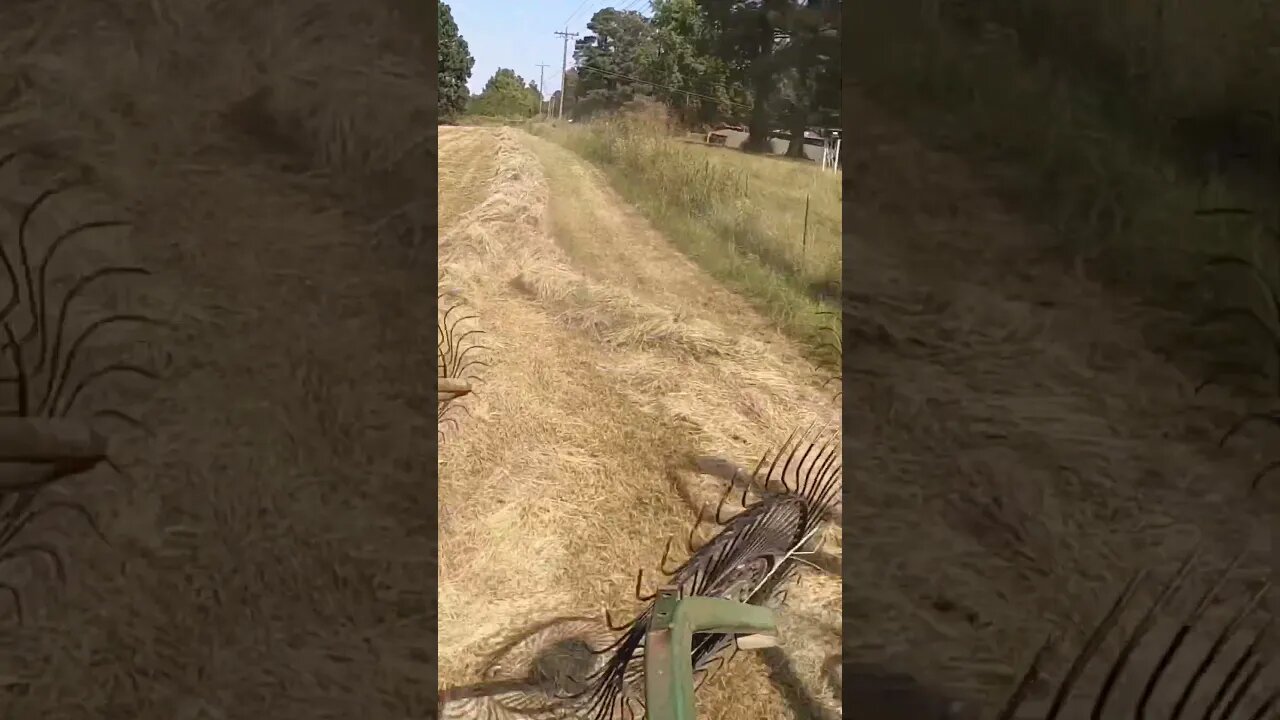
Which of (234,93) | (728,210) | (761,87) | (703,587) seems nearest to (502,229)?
(728,210)

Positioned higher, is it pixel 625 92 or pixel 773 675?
pixel 625 92

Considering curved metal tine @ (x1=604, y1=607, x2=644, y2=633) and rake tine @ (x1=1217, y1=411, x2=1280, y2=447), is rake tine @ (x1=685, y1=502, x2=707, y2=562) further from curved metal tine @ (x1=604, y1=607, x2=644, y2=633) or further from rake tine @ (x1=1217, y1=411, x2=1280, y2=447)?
rake tine @ (x1=1217, y1=411, x2=1280, y2=447)

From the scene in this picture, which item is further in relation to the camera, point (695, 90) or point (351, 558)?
point (695, 90)

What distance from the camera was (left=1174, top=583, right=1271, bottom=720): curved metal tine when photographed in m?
0.41

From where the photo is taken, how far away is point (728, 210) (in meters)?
1.77

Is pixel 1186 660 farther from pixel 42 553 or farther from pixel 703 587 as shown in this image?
pixel 703 587

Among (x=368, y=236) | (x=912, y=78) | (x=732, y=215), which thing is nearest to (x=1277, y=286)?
(x=912, y=78)

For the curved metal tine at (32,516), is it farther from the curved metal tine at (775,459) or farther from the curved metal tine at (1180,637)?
the curved metal tine at (775,459)

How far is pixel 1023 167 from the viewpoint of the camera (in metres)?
0.40

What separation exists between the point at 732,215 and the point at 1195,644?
1426mm

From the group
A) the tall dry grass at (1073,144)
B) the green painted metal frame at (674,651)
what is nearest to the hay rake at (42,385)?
the green painted metal frame at (674,651)

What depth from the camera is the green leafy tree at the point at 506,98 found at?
1531mm

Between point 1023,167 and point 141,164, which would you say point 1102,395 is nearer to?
point 1023,167

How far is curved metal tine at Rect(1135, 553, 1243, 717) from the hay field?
0.37m
